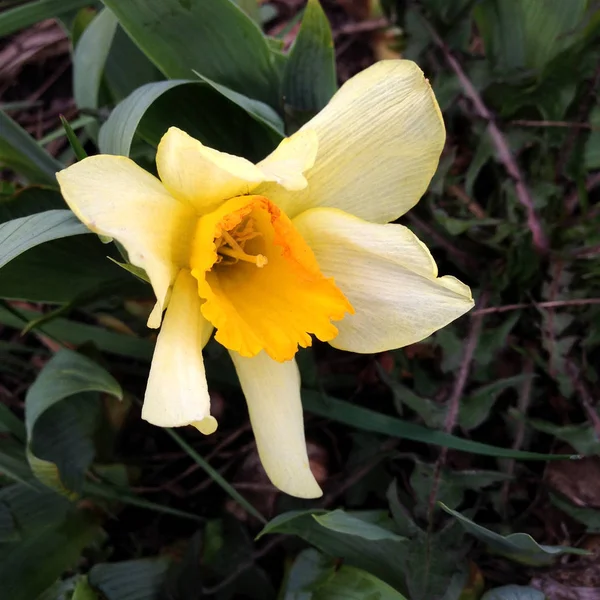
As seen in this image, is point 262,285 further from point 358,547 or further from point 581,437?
point 581,437

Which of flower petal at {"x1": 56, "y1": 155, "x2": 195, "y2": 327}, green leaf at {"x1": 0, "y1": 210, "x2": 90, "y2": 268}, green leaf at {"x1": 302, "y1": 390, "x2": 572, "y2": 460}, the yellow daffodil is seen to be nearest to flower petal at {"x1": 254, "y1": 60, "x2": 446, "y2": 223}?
the yellow daffodil

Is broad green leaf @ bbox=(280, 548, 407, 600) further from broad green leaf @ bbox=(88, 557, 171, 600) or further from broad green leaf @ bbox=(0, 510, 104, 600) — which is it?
broad green leaf @ bbox=(0, 510, 104, 600)

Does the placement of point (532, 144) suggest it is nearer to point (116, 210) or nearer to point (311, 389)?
point (311, 389)

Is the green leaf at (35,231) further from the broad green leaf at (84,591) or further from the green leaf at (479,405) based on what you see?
the green leaf at (479,405)

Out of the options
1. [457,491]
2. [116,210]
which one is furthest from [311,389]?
[116,210]

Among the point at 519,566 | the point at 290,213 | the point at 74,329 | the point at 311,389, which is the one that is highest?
the point at 290,213

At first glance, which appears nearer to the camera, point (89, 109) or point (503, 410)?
point (89, 109)
